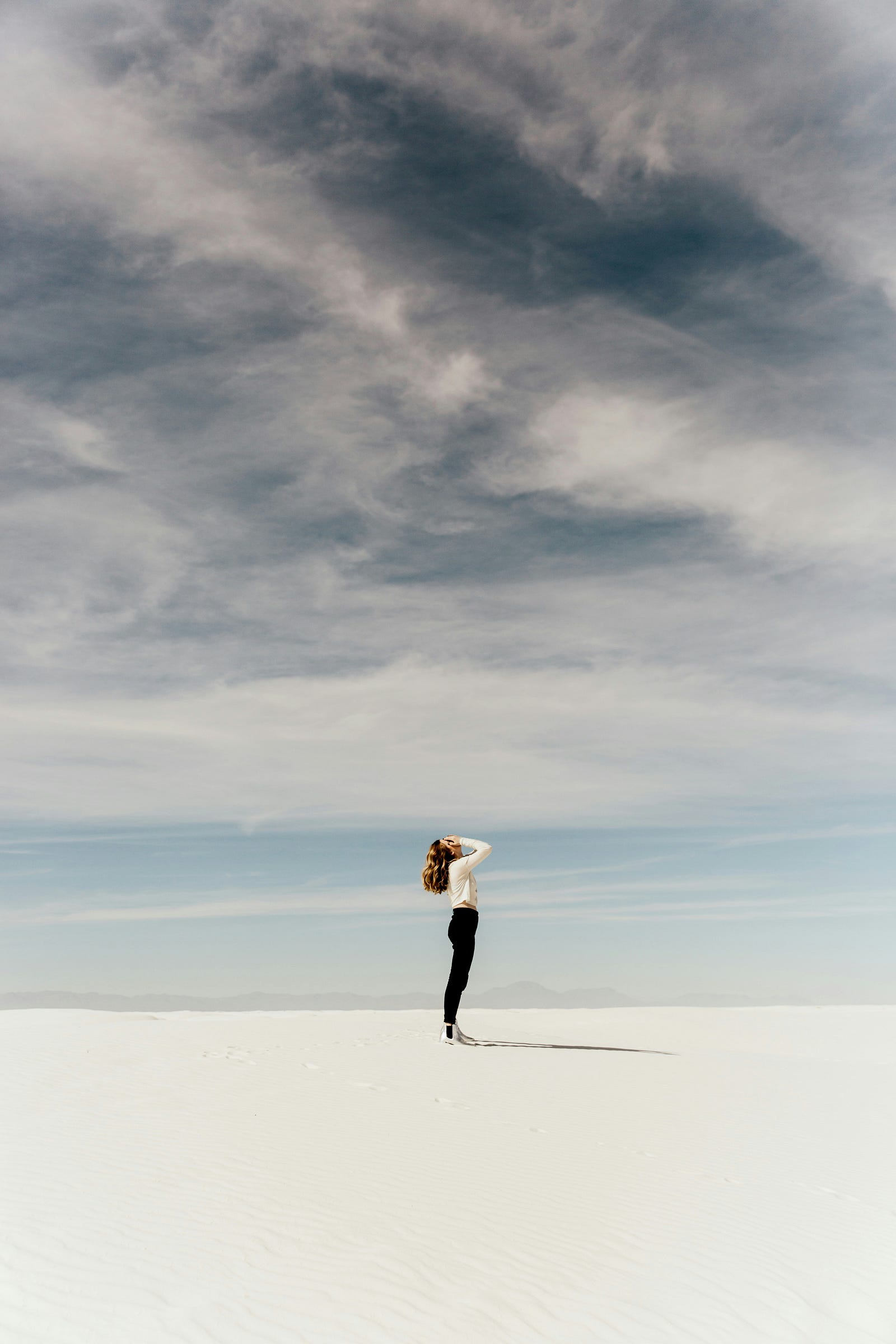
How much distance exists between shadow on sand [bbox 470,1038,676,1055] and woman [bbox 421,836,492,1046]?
207 centimetres

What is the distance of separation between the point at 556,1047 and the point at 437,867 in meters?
4.48

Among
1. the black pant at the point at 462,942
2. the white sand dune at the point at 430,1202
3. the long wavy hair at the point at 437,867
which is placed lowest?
the white sand dune at the point at 430,1202

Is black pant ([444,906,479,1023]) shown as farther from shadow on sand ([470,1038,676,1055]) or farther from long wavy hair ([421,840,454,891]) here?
shadow on sand ([470,1038,676,1055])

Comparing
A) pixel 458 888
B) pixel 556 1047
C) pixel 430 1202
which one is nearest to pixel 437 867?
pixel 458 888

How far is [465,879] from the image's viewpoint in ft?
42.9

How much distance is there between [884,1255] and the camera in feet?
21.0

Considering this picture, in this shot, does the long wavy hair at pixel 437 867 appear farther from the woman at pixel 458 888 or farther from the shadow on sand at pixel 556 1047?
the shadow on sand at pixel 556 1047

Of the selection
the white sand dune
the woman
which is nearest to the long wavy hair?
the woman

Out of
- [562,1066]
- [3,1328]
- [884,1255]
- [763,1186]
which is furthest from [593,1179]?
[562,1066]

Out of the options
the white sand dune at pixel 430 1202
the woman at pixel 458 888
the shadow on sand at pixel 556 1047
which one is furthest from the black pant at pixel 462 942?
the shadow on sand at pixel 556 1047

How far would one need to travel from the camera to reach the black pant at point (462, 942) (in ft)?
42.3

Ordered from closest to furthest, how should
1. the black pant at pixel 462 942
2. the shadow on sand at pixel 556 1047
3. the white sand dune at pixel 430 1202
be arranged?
1. the white sand dune at pixel 430 1202
2. the black pant at pixel 462 942
3. the shadow on sand at pixel 556 1047

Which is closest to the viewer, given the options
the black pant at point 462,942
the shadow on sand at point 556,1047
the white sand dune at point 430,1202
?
the white sand dune at point 430,1202

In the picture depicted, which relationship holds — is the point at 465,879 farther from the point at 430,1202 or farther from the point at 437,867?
the point at 430,1202
